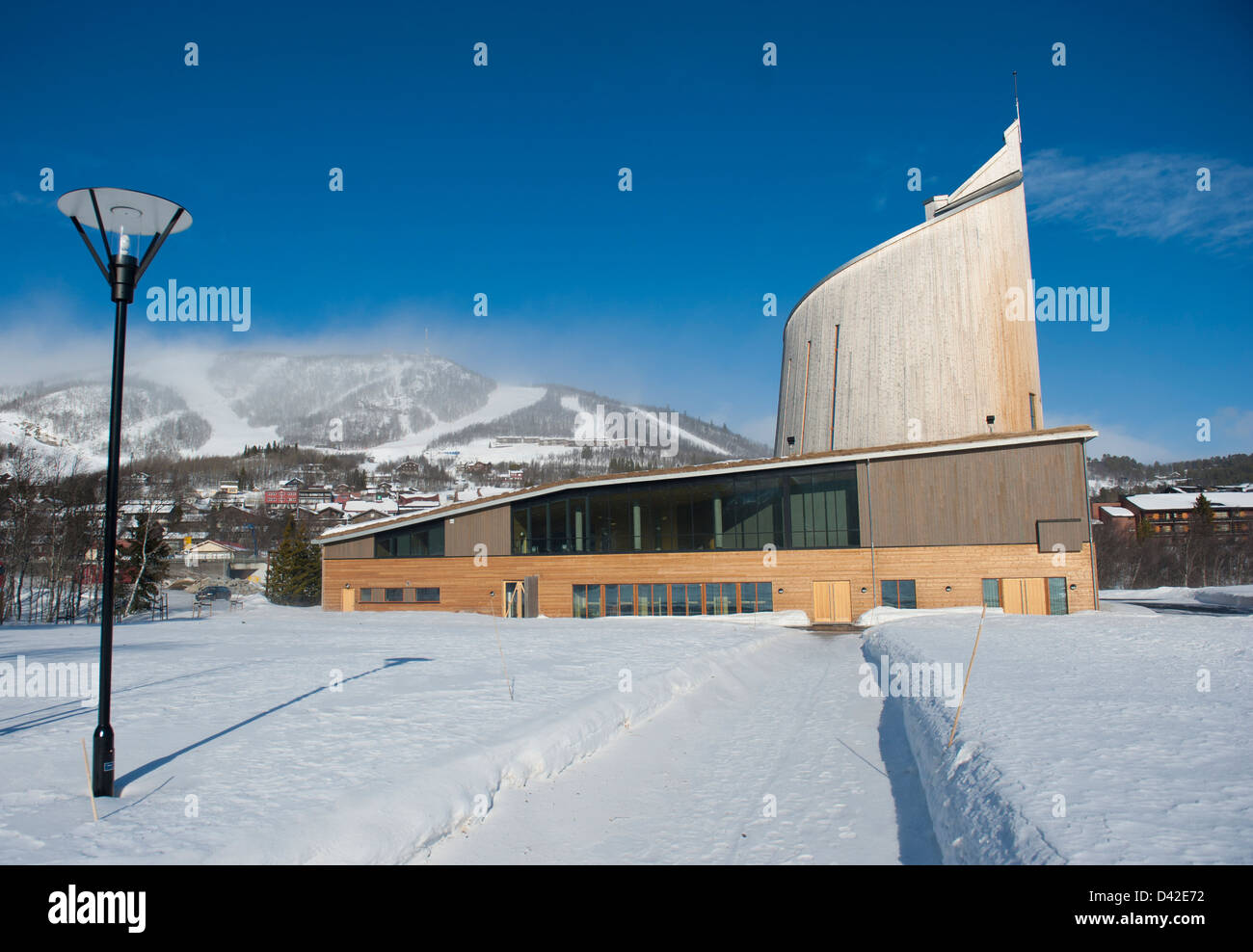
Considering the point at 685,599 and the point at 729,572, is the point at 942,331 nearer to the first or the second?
the point at 729,572

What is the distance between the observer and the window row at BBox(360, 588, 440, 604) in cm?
3180

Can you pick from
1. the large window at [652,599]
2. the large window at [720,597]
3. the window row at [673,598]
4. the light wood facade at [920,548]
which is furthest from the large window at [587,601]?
the large window at [720,597]

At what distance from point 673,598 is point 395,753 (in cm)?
2044

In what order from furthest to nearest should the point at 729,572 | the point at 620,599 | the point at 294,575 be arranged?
1. the point at 294,575
2. the point at 620,599
3. the point at 729,572

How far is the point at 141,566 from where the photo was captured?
38.9 m

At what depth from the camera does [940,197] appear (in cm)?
3706

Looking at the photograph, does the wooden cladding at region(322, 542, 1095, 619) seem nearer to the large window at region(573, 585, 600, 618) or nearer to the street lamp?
the large window at region(573, 585, 600, 618)

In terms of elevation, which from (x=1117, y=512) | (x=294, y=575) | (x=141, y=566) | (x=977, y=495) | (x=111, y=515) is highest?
(x=1117, y=512)

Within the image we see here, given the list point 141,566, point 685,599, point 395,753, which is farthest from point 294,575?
point 395,753

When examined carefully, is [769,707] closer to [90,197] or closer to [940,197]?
[90,197]

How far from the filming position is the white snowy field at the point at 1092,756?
468 cm

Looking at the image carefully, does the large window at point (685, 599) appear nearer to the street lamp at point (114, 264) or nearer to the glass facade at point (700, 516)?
the glass facade at point (700, 516)

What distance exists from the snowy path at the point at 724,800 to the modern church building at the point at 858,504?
14.2 metres
